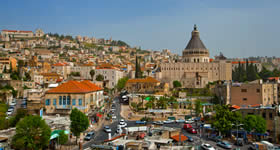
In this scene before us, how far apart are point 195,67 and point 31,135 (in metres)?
66.9

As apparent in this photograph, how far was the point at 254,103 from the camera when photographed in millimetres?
50281

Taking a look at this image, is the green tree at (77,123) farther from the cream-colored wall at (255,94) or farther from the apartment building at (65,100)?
Result: the cream-colored wall at (255,94)

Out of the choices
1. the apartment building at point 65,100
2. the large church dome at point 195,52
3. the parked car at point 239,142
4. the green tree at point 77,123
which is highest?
the large church dome at point 195,52

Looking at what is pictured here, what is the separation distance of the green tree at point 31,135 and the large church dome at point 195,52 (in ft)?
225

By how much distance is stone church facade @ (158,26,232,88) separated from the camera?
84.6 m

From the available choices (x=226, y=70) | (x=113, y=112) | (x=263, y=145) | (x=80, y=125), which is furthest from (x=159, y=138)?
(x=226, y=70)

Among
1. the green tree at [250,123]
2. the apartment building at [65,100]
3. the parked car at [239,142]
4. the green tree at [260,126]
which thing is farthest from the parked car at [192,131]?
the apartment building at [65,100]

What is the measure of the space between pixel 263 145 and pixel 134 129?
14.5 metres

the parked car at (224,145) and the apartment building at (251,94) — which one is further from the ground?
the apartment building at (251,94)

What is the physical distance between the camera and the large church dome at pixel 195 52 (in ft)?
288

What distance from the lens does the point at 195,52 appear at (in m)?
88.1

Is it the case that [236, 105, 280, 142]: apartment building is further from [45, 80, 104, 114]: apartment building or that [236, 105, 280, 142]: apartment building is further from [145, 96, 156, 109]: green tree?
[45, 80, 104, 114]: apartment building

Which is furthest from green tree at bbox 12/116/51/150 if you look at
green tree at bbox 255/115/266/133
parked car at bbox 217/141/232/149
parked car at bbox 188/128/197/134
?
green tree at bbox 255/115/266/133

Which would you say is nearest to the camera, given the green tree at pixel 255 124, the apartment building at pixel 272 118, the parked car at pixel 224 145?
the parked car at pixel 224 145
